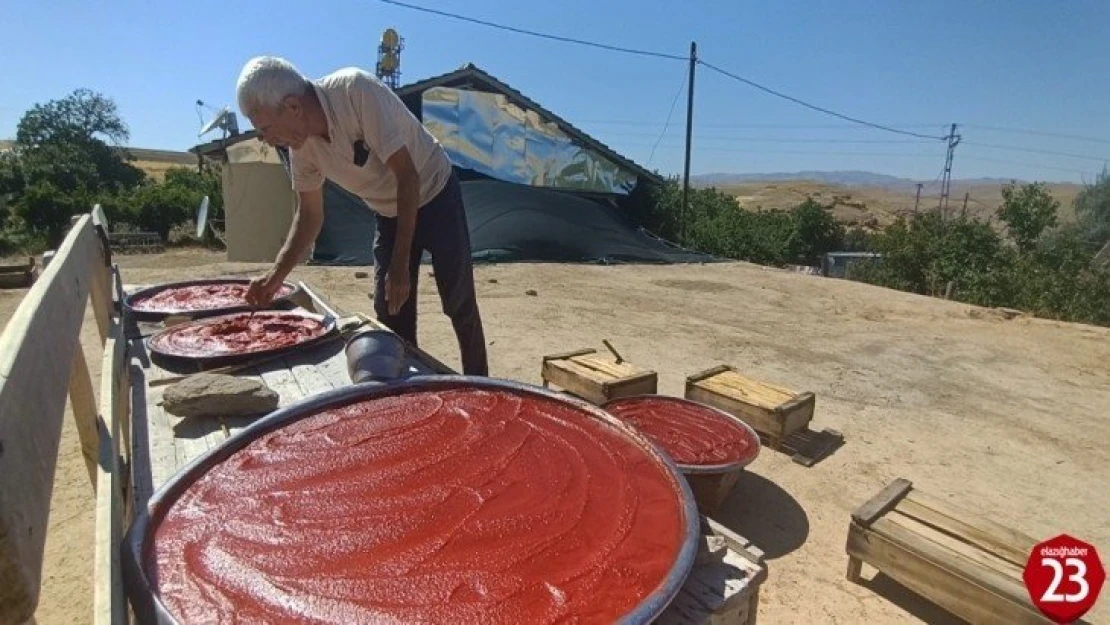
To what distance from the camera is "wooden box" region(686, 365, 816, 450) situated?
13.3ft

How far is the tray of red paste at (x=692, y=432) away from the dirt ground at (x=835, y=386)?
0.36 m

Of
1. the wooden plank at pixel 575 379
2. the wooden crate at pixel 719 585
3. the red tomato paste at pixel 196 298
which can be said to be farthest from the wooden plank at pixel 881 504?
the red tomato paste at pixel 196 298

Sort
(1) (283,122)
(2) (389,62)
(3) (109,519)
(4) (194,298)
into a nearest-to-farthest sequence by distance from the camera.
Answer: (3) (109,519)
(1) (283,122)
(4) (194,298)
(2) (389,62)

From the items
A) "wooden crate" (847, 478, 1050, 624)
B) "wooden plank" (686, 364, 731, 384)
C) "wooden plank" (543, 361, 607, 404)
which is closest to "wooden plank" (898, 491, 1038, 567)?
"wooden crate" (847, 478, 1050, 624)

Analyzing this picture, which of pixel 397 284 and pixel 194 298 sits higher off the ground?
pixel 397 284

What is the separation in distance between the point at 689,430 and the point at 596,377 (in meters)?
Result: 0.87

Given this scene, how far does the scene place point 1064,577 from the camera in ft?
8.98

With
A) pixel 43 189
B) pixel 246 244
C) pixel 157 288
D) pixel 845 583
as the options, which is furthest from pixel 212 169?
pixel 845 583

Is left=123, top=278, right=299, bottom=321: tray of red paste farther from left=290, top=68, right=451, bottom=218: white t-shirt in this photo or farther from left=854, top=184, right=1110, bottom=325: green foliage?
left=854, top=184, right=1110, bottom=325: green foliage

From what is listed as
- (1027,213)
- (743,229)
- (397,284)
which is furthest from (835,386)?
(1027,213)

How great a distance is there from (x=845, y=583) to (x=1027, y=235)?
20779 mm

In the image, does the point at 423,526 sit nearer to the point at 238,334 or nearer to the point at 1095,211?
the point at 238,334

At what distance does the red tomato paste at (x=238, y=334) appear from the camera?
2.79 metres

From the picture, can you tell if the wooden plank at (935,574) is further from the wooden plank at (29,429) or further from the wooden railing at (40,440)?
the wooden plank at (29,429)
